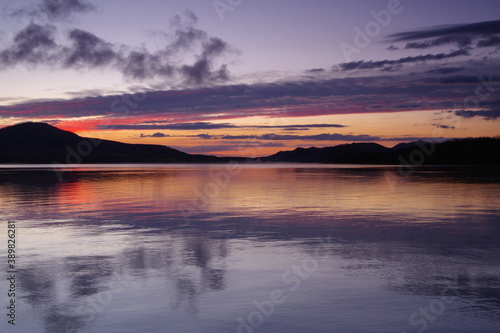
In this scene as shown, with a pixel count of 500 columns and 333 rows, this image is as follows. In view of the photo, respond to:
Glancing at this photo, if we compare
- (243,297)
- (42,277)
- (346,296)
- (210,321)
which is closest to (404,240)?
(346,296)

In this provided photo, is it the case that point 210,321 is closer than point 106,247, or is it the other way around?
point 210,321

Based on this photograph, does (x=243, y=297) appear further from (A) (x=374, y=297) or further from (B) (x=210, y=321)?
(A) (x=374, y=297)

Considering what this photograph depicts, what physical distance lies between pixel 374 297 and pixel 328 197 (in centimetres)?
2365

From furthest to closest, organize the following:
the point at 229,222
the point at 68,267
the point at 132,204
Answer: the point at 132,204 → the point at 229,222 → the point at 68,267

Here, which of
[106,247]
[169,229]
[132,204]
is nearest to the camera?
[106,247]

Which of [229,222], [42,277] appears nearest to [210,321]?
[42,277]

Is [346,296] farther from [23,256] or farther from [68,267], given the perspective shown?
[23,256]

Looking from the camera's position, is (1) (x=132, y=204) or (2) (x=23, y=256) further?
(1) (x=132, y=204)

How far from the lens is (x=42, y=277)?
35.8ft

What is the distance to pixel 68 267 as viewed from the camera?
1187 centimetres

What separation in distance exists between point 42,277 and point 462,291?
375 inches

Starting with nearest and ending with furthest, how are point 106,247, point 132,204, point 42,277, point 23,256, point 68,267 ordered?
1. point 42,277
2. point 68,267
3. point 23,256
4. point 106,247
5. point 132,204

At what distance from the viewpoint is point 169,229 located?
1852 centimetres

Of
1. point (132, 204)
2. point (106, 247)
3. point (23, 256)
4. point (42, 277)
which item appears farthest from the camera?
→ point (132, 204)
